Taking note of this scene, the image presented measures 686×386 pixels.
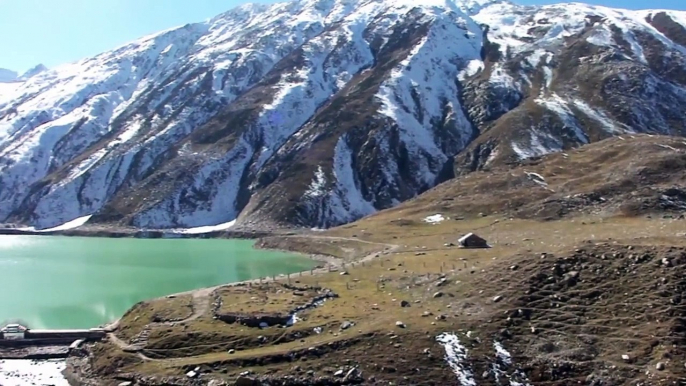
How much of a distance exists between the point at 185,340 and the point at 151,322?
24.4 ft

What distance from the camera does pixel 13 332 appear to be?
54969 millimetres

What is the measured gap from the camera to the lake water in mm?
71312

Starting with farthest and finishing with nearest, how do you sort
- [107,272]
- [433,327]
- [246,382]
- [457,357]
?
[107,272], [433,327], [457,357], [246,382]

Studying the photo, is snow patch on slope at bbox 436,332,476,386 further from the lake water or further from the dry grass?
the lake water

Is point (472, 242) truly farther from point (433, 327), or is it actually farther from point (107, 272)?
point (107, 272)

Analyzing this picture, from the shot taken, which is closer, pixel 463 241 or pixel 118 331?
pixel 118 331

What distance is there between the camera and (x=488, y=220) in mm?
116188

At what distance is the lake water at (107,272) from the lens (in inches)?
2808

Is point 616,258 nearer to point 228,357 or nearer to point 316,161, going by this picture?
point 228,357

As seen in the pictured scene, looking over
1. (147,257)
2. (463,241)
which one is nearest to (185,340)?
(463,241)

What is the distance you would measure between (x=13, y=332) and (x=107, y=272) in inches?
1886

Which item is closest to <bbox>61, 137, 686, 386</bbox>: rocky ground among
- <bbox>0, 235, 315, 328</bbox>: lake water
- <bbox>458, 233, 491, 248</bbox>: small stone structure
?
<bbox>458, 233, 491, 248</bbox>: small stone structure

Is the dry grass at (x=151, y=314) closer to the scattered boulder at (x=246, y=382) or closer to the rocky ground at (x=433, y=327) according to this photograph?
the rocky ground at (x=433, y=327)

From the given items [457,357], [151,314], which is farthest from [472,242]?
[151,314]
